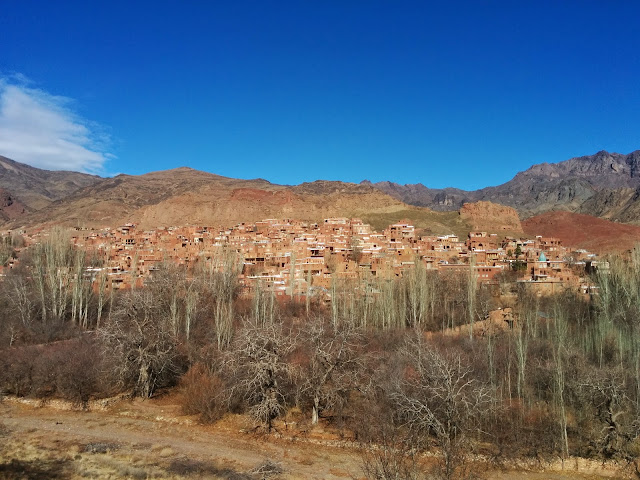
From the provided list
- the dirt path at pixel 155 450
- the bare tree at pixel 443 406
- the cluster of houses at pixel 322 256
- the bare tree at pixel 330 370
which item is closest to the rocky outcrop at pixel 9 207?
the cluster of houses at pixel 322 256

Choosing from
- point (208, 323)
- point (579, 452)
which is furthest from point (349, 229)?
point (579, 452)

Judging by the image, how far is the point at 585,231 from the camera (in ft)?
279

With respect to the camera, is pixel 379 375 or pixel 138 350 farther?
pixel 138 350

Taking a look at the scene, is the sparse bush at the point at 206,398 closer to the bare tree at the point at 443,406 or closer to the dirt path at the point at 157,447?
the dirt path at the point at 157,447

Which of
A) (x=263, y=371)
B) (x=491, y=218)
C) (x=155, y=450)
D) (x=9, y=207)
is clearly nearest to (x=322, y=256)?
(x=263, y=371)

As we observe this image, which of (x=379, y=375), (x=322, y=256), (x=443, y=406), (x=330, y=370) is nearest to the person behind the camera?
(x=443, y=406)

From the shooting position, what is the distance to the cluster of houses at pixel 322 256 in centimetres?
4312

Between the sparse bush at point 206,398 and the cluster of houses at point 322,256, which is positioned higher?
the cluster of houses at point 322,256

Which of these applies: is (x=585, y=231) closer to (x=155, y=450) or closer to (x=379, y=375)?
(x=379, y=375)

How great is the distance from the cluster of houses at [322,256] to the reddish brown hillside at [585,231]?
51.4 ft

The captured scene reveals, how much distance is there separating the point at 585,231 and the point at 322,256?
60.2 metres

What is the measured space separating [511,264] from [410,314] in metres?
19.5

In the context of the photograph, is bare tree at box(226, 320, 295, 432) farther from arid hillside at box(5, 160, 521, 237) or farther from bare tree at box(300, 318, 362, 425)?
arid hillside at box(5, 160, 521, 237)

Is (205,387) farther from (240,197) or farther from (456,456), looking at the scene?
(240,197)
